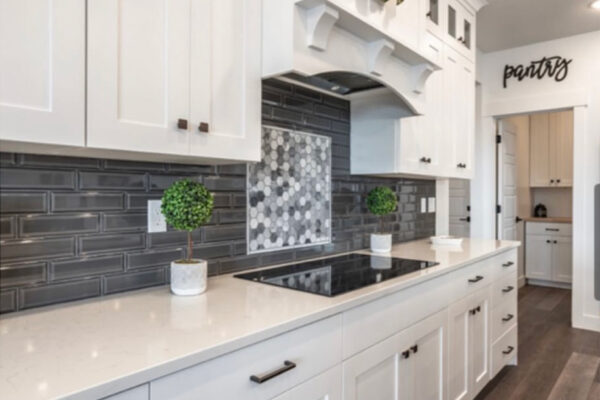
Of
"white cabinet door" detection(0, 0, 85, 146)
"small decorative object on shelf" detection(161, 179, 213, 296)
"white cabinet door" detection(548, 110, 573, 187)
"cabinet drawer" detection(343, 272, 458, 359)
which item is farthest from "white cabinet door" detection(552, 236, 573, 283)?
"white cabinet door" detection(0, 0, 85, 146)

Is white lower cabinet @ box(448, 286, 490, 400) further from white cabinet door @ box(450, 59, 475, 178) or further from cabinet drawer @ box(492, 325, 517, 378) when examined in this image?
white cabinet door @ box(450, 59, 475, 178)

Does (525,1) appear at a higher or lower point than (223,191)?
higher

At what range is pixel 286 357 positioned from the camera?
3.63ft

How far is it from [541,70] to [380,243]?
287 centimetres

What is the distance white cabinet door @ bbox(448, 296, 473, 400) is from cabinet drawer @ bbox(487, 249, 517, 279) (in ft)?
1.48

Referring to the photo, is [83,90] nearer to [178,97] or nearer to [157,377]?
[178,97]

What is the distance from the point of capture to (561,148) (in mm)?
5395

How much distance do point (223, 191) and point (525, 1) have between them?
289 cm

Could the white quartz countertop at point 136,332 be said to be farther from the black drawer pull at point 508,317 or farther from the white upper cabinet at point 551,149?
the white upper cabinet at point 551,149

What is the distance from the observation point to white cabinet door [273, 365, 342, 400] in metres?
1.13

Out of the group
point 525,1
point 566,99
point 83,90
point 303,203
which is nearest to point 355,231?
point 303,203

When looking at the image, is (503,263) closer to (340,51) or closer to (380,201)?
(380,201)

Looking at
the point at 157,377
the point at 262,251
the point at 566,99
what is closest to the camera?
the point at 157,377

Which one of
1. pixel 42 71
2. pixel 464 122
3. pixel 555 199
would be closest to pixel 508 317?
pixel 464 122
